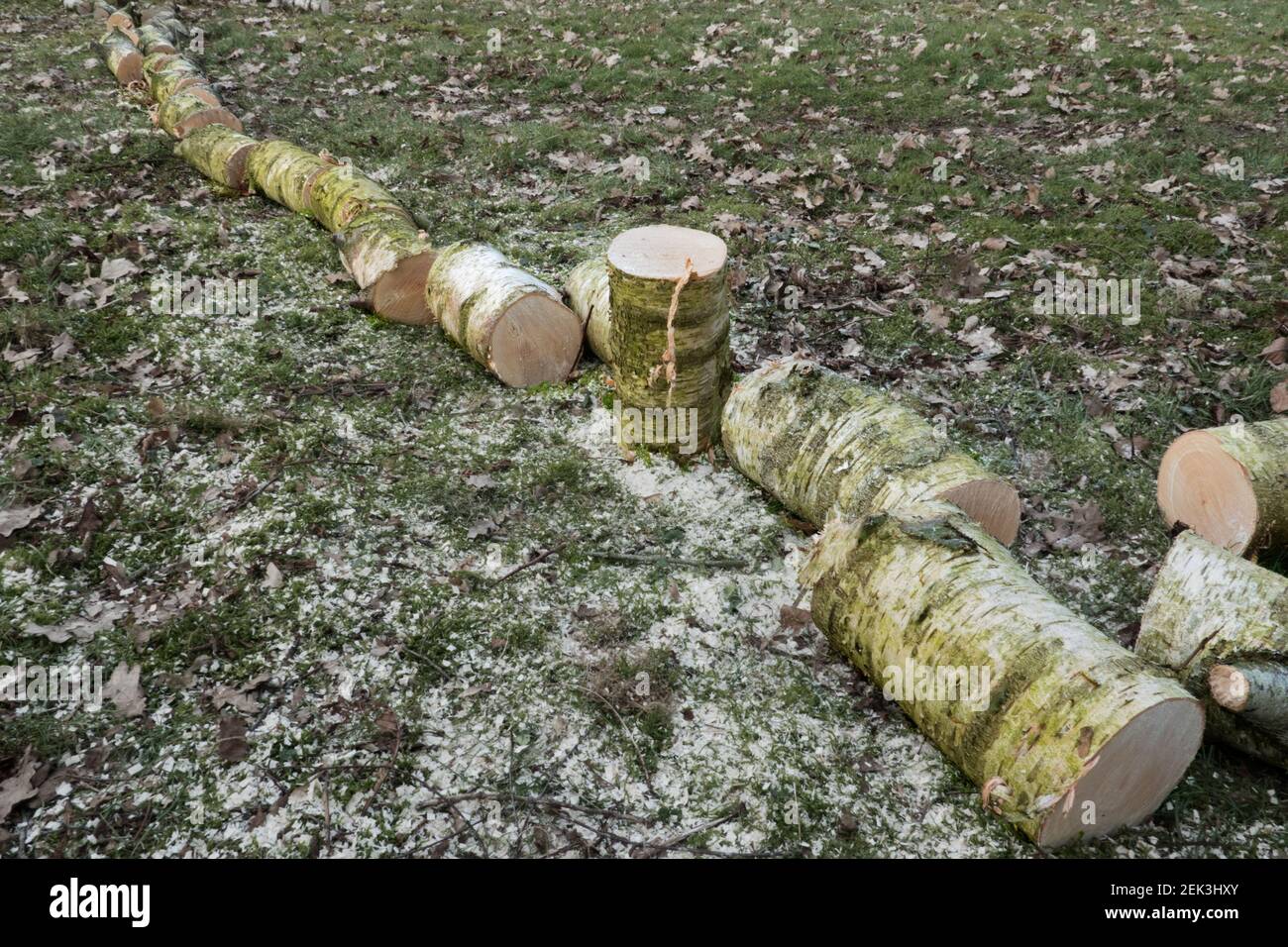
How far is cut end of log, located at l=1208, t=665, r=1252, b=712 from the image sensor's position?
2.92 m

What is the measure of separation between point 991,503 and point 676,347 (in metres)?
1.83

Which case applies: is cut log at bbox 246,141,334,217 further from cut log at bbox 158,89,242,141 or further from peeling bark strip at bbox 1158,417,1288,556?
peeling bark strip at bbox 1158,417,1288,556

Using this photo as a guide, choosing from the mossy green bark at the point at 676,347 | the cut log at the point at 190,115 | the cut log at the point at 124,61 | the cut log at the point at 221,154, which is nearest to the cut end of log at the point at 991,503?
the mossy green bark at the point at 676,347

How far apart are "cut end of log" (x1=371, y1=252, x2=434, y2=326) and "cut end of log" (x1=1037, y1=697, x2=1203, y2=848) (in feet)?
16.8

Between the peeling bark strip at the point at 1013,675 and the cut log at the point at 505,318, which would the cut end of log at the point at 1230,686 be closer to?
the peeling bark strip at the point at 1013,675

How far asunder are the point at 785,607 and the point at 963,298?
3587 mm

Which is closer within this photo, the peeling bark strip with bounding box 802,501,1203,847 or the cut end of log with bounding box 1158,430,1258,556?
the peeling bark strip with bounding box 802,501,1203,847

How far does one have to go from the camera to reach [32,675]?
11.4 feet

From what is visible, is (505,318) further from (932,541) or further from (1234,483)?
(1234,483)

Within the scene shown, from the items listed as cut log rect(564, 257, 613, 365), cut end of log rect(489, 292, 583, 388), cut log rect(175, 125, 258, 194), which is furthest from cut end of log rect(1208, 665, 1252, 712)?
cut log rect(175, 125, 258, 194)

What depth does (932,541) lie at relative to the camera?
3.29 meters

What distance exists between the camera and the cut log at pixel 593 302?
530 cm

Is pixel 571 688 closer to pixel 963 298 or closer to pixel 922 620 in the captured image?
pixel 922 620

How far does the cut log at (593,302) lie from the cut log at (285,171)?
3087 millimetres
